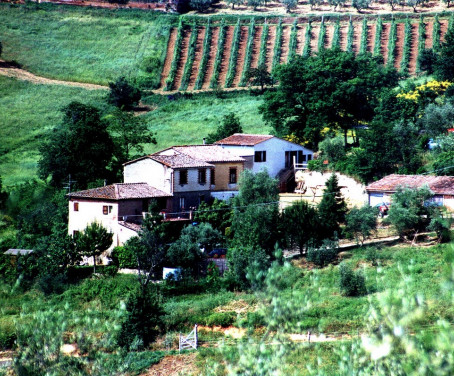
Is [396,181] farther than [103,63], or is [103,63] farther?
[103,63]

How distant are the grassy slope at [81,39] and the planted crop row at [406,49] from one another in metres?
28.1

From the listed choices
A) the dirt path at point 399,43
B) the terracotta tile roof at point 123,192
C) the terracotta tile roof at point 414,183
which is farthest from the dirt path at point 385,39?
the terracotta tile roof at point 123,192

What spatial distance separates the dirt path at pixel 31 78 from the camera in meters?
Answer: 92.9

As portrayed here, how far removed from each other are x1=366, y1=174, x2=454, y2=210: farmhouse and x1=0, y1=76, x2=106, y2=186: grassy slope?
1116 inches

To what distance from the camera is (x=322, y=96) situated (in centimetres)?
6003

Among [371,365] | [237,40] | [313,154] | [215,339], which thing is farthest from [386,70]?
[371,365]

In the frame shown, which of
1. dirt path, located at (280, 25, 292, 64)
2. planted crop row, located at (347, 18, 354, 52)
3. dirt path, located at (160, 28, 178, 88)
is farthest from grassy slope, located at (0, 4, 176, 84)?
planted crop row, located at (347, 18, 354, 52)

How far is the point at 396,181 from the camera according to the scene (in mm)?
45938

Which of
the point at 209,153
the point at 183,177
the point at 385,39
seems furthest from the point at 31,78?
the point at 183,177

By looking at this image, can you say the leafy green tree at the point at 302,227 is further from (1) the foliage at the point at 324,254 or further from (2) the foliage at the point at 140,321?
(2) the foliage at the point at 140,321

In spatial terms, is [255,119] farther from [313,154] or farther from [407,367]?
[407,367]

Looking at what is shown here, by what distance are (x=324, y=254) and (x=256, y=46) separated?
6576 centimetres

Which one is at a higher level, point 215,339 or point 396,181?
point 396,181

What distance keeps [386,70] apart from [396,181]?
28725 mm
